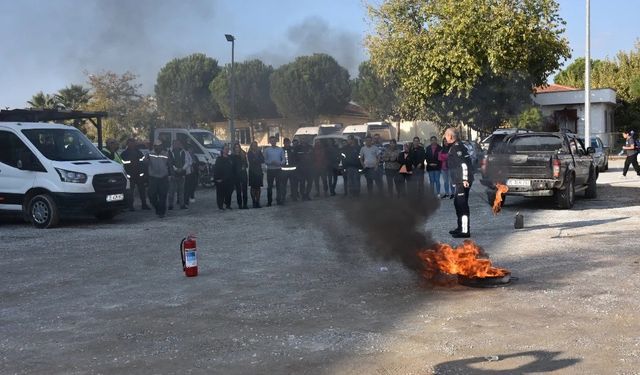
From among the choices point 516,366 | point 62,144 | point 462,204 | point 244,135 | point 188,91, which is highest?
point 188,91

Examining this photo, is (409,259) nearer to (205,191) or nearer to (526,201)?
(526,201)

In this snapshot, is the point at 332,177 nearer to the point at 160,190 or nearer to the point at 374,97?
the point at 160,190

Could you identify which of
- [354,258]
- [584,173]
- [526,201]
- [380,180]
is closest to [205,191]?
[380,180]

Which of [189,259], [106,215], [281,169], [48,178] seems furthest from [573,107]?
[189,259]

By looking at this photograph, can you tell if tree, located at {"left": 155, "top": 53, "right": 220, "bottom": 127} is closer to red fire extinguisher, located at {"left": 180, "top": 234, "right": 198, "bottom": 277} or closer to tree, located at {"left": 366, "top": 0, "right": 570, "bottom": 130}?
tree, located at {"left": 366, "top": 0, "right": 570, "bottom": 130}

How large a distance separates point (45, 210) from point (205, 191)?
9174mm

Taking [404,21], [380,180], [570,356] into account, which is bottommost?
[570,356]

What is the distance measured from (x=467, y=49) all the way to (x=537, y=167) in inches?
720

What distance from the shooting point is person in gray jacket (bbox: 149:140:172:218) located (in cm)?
1577

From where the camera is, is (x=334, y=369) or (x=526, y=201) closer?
(x=334, y=369)

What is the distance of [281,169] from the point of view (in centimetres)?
A: 1797

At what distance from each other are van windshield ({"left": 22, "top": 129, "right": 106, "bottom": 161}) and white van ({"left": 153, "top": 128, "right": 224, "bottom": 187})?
26.5 ft

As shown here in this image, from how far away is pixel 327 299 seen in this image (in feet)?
24.5

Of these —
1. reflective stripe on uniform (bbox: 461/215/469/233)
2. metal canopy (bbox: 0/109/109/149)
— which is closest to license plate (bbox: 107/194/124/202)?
metal canopy (bbox: 0/109/109/149)
